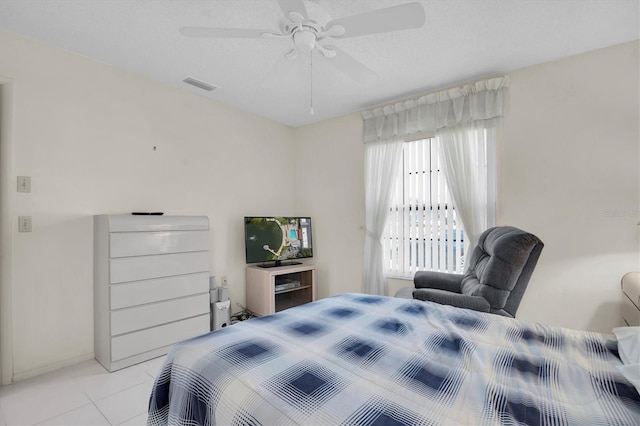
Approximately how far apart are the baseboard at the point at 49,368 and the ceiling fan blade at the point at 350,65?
3112 millimetres

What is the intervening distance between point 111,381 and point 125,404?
15.4 inches

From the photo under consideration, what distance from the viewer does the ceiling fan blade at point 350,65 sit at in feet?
6.44

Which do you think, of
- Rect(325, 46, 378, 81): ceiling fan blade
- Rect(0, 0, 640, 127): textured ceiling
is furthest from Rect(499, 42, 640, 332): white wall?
Rect(325, 46, 378, 81): ceiling fan blade

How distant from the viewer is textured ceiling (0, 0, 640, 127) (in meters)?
1.96

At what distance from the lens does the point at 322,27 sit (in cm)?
181

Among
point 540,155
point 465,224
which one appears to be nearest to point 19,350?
point 465,224

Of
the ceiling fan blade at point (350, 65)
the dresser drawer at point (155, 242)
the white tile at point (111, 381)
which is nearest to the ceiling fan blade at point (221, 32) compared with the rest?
the ceiling fan blade at point (350, 65)

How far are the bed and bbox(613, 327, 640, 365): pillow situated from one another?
41mm

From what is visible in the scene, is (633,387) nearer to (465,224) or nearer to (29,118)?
(465,224)

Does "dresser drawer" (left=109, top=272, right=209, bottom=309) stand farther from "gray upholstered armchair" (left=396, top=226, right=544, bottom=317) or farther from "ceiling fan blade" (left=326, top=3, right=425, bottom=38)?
"ceiling fan blade" (left=326, top=3, right=425, bottom=38)

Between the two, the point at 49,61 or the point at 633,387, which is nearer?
the point at 633,387

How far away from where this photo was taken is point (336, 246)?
4043 millimetres

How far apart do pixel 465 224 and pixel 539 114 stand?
1.18 m

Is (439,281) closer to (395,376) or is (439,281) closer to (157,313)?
(395,376)
